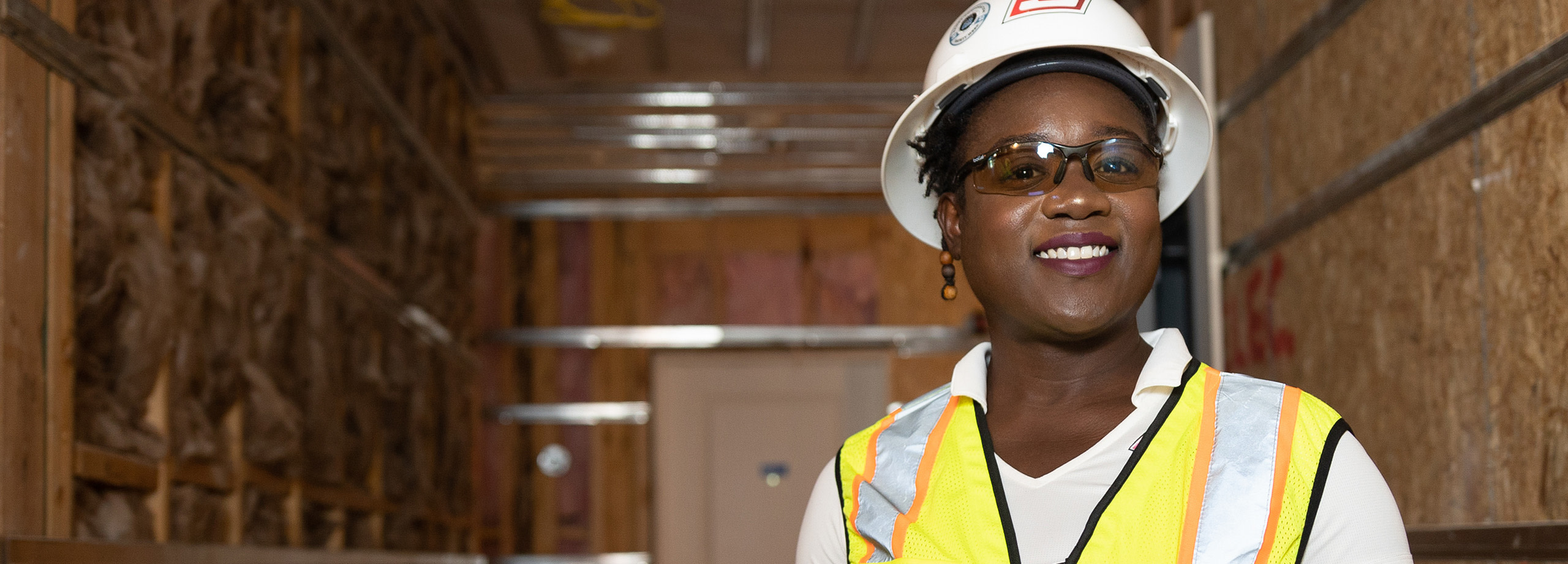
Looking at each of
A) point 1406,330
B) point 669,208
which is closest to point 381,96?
point 669,208

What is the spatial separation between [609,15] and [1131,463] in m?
5.45

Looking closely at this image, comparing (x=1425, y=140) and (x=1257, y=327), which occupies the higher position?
(x=1425, y=140)

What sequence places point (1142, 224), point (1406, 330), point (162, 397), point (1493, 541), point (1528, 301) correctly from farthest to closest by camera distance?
point (162, 397) < point (1406, 330) < point (1493, 541) < point (1528, 301) < point (1142, 224)

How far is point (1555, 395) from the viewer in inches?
98.8

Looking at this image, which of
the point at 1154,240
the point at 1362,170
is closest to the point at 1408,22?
the point at 1362,170

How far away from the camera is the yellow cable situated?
645 centimetres

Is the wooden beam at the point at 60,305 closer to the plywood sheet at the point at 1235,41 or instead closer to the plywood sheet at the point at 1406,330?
the plywood sheet at the point at 1406,330

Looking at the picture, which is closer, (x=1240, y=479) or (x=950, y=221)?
(x=1240, y=479)

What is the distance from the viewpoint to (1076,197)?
61.6 inches

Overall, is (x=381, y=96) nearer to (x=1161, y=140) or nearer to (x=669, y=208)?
(x=669, y=208)

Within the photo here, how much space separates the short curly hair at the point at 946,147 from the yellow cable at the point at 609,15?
4.73 metres

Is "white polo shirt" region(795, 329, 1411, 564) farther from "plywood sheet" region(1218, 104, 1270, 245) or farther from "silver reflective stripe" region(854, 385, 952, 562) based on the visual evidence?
"plywood sheet" region(1218, 104, 1270, 245)

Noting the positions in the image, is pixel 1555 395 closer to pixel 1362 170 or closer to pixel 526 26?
pixel 1362 170

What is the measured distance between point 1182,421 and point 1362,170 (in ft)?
7.12
